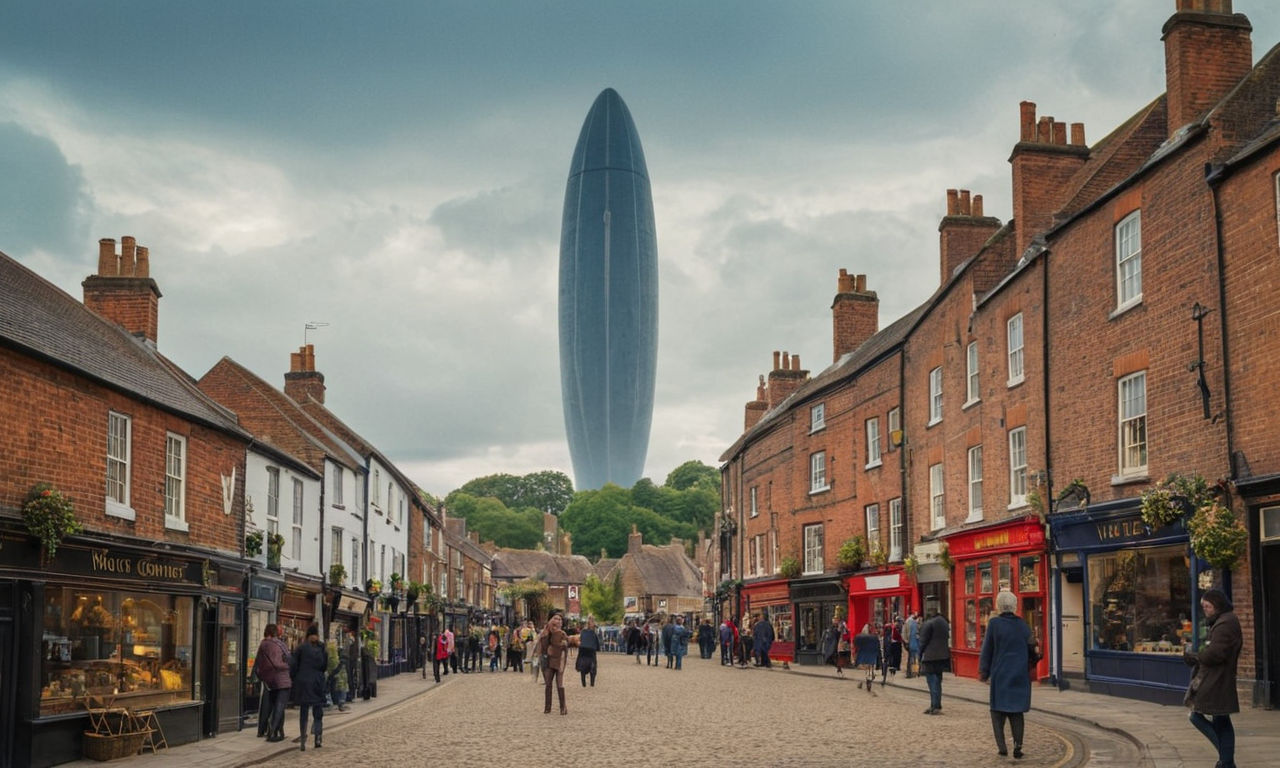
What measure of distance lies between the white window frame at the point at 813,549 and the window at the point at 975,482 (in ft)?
43.2

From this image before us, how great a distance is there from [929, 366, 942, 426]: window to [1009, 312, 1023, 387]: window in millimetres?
4999

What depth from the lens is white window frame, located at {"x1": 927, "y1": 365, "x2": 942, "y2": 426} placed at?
107 ft

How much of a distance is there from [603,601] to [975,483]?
74.2 m

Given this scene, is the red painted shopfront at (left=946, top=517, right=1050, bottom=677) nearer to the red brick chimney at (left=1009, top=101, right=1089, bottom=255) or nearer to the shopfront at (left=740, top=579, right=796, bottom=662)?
the red brick chimney at (left=1009, top=101, right=1089, bottom=255)

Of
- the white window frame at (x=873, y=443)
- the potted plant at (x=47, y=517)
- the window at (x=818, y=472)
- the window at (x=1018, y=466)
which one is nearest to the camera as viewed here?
the potted plant at (x=47, y=517)

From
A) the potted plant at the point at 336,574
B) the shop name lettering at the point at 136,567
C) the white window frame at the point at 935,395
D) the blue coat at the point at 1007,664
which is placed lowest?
the blue coat at the point at 1007,664

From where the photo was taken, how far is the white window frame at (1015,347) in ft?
87.7

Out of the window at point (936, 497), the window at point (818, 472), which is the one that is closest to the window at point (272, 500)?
the window at point (936, 497)

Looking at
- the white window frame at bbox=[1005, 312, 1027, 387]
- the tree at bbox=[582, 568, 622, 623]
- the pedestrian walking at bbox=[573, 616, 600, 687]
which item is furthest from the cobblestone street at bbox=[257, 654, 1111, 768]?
the tree at bbox=[582, 568, 622, 623]

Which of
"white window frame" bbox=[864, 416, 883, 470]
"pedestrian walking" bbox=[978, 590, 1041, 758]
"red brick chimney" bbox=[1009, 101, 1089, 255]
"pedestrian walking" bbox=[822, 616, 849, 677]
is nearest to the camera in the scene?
"pedestrian walking" bbox=[978, 590, 1041, 758]

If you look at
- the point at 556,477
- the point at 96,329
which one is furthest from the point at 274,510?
the point at 556,477

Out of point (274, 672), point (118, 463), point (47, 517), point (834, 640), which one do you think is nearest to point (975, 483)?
point (834, 640)

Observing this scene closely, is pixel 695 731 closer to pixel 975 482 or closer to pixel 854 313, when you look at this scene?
pixel 975 482

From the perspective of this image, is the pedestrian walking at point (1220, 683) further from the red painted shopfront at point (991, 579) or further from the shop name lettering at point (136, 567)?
the red painted shopfront at point (991, 579)
